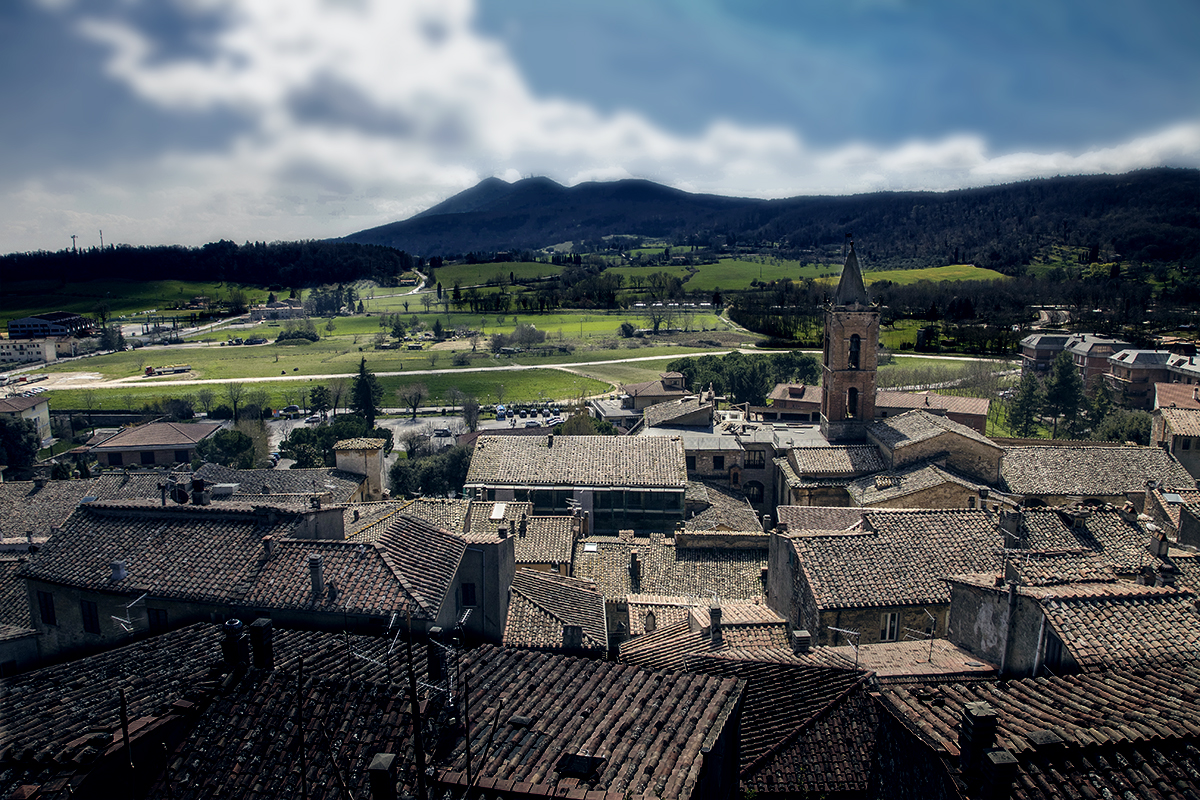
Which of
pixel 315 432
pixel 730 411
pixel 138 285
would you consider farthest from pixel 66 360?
pixel 730 411

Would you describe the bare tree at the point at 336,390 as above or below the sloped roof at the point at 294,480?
below

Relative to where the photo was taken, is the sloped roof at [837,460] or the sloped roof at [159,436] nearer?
the sloped roof at [837,460]

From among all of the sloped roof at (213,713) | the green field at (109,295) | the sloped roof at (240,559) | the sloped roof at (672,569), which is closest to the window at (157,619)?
the sloped roof at (240,559)

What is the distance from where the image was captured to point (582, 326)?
323 feet

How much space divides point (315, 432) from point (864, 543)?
1479 inches

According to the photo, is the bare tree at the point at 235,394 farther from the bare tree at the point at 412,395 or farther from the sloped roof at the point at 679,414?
the sloped roof at the point at 679,414

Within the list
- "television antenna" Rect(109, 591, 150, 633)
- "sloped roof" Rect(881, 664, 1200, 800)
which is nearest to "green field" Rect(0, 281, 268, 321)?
"television antenna" Rect(109, 591, 150, 633)

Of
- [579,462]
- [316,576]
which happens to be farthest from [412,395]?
[316,576]

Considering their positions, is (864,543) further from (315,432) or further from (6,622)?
(315,432)

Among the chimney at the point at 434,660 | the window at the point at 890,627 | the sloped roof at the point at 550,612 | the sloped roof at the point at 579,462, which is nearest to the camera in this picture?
the chimney at the point at 434,660

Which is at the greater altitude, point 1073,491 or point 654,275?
point 654,275

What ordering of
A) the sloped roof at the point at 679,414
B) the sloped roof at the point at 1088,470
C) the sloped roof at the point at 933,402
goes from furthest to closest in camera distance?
1. the sloped roof at the point at 933,402
2. the sloped roof at the point at 679,414
3. the sloped roof at the point at 1088,470

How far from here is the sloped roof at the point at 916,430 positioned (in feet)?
88.6

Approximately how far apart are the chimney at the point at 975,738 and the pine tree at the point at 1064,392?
1810 inches
